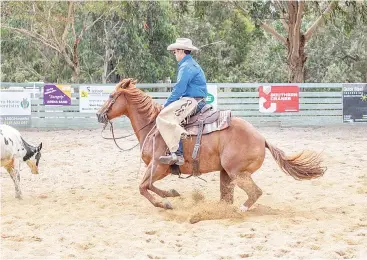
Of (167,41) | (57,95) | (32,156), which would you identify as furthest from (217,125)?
(167,41)

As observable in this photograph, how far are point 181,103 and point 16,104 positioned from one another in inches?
493

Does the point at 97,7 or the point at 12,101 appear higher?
the point at 97,7

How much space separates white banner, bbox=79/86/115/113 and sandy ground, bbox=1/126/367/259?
24.0ft

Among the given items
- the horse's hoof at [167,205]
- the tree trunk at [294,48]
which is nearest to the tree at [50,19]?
the tree trunk at [294,48]

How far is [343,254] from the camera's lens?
4742 mm

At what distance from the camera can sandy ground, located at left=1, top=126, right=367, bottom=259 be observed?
4.99 meters

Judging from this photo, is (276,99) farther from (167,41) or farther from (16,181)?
(16,181)

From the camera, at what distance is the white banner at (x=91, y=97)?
1856cm

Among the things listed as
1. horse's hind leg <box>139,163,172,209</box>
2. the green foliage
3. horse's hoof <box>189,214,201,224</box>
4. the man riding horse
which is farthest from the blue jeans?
the green foliage

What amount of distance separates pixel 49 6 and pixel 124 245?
67.7ft

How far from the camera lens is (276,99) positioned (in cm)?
1870

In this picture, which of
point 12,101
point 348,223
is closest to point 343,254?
point 348,223

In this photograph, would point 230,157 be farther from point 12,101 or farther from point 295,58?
point 295,58

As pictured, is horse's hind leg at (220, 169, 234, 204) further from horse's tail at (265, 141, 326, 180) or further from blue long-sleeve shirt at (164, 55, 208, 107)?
blue long-sleeve shirt at (164, 55, 208, 107)
